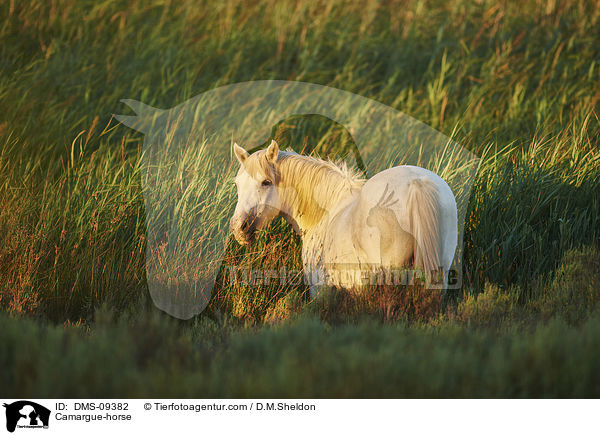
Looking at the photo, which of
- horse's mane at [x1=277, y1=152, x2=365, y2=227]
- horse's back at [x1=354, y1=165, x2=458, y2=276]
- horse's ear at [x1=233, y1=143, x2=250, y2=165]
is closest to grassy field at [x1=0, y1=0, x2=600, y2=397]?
horse's back at [x1=354, y1=165, x2=458, y2=276]

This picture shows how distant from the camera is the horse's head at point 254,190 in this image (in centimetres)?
424

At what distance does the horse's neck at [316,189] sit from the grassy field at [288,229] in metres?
0.53

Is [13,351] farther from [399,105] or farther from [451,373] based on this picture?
[399,105]

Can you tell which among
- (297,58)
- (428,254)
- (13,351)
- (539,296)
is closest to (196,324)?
(13,351)

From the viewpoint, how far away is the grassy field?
10.2ft

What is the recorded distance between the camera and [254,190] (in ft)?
14.0

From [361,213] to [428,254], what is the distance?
0.55 metres

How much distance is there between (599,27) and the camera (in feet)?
31.9

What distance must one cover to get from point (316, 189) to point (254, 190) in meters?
0.48

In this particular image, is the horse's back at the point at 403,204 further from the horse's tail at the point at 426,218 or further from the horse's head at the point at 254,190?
the horse's head at the point at 254,190
